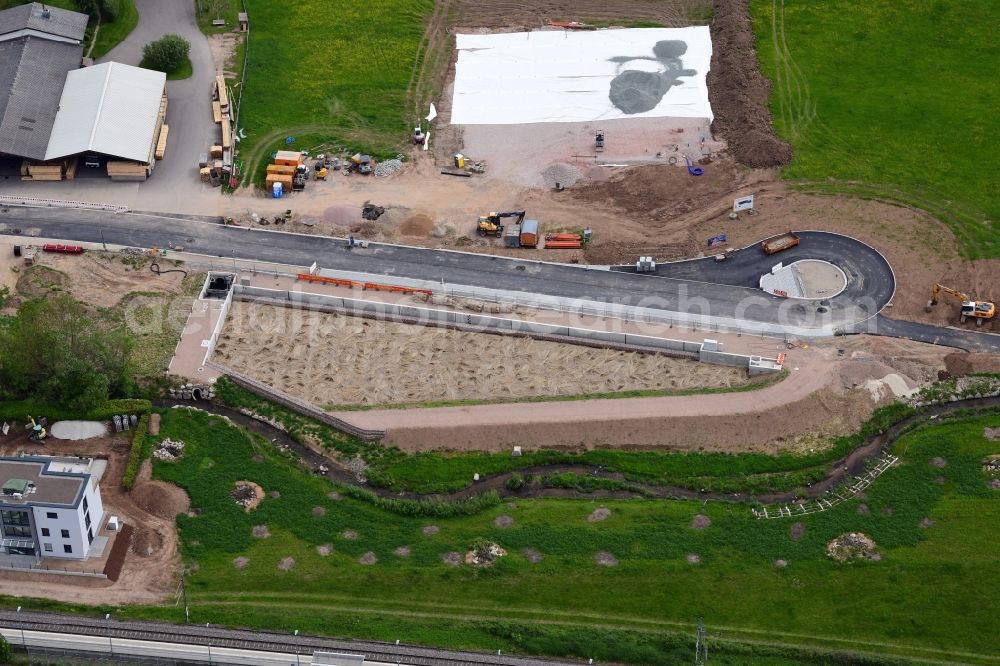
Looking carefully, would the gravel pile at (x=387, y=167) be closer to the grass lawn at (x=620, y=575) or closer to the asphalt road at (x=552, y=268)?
the asphalt road at (x=552, y=268)

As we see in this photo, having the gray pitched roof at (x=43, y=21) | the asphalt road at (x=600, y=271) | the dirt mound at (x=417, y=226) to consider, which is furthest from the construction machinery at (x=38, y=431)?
the gray pitched roof at (x=43, y=21)

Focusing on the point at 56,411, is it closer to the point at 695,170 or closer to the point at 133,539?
the point at 133,539

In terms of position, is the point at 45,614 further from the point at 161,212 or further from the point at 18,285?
the point at 161,212

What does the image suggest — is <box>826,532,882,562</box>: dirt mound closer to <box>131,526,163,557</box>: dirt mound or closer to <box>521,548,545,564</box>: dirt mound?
<box>521,548,545,564</box>: dirt mound

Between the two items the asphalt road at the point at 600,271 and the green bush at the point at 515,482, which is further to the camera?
the asphalt road at the point at 600,271

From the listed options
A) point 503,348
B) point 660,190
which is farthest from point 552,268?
point 660,190

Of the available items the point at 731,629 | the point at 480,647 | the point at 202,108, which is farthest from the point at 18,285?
the point at 731,629

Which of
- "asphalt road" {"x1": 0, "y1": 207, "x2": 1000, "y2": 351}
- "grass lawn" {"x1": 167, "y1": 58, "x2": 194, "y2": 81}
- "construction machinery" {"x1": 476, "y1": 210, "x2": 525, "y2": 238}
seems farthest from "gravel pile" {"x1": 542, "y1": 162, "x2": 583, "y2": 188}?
"grass lawn" {"x1": 167, "y1": 58, "x2": 194, "y2": 81}
